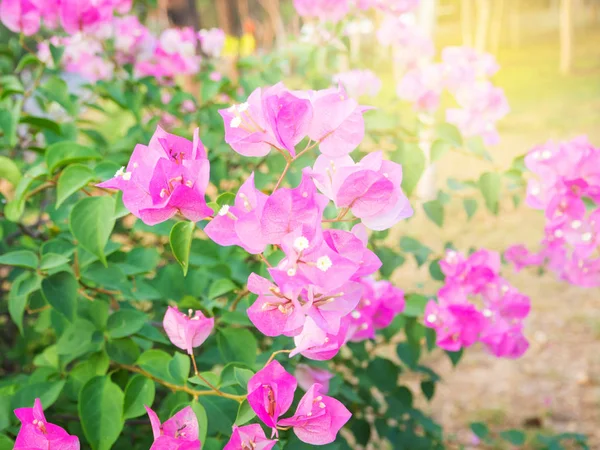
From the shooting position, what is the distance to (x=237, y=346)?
2.36 ft

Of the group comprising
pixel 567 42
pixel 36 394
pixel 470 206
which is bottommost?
pixel 567 42

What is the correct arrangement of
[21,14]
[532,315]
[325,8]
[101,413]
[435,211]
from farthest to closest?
[532,315] → [325,8] → [435,211] → [21,14] → [101,413]

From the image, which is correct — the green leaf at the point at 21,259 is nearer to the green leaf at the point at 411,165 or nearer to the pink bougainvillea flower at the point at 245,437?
the pink bougainvillea flower at the point at 245,437

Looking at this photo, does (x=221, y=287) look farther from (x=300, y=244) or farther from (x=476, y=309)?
(x=476, y=309)

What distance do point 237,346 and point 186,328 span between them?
0.49ft

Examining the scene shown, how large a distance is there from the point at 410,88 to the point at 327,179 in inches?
30.3

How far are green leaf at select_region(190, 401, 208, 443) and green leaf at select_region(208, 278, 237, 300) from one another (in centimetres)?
14

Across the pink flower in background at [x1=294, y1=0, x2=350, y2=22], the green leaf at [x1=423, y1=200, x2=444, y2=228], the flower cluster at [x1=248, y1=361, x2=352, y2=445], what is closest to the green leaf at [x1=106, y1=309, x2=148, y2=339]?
the flower cluster at [x1=248, y1=361, x2=352, y2=445]

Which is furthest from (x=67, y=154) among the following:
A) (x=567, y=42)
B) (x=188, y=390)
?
(x=567, y=42)

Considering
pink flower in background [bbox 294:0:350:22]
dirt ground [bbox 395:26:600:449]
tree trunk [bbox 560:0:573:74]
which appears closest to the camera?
pink flower in background [bbox 294:0:350:22]

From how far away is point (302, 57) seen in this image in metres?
1.41

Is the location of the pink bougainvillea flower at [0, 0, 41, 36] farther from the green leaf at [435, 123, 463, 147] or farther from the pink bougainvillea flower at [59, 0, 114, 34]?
the green leaf at [435, 123, 463, 147]

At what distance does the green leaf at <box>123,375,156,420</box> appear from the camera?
67 centimetres

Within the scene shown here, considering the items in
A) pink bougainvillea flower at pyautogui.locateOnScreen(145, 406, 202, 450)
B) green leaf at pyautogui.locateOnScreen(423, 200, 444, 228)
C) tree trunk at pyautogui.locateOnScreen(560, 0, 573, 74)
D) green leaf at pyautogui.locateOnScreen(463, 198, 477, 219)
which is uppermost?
pink bougainvillea flower at pyautogui.locateOnScreen(145, 406, 202, 450)
